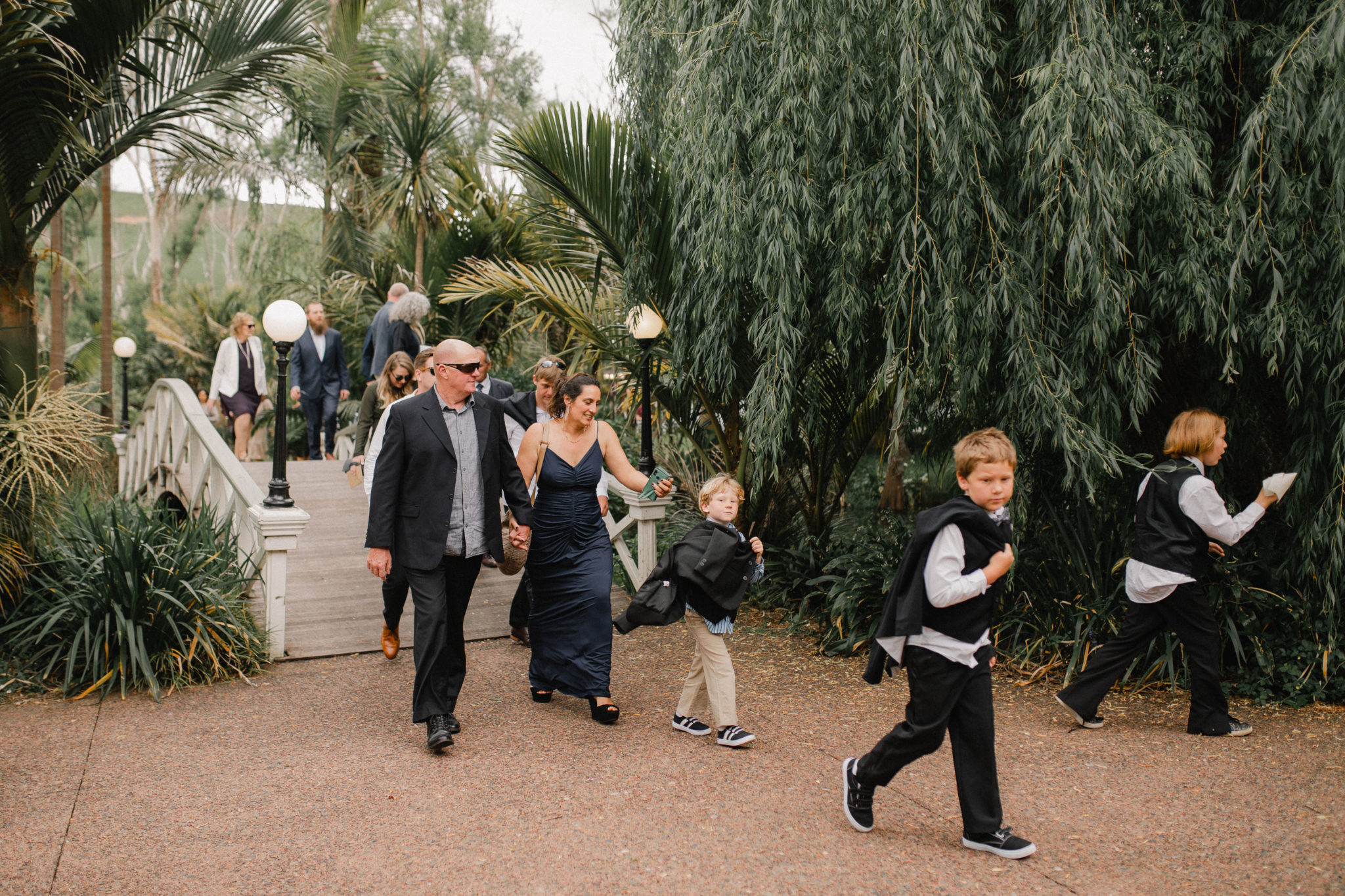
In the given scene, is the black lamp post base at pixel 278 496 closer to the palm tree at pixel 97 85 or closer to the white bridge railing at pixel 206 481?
the white bridge railing at pixel 206 481

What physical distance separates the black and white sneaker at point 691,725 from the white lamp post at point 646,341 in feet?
8.72

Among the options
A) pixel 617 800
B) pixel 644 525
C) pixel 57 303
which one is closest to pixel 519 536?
pixel 617 800

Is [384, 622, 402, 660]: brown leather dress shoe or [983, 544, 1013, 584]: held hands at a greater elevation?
[983, 544, 1013, 584]: held hands

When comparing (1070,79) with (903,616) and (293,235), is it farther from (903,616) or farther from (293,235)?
(293,235)


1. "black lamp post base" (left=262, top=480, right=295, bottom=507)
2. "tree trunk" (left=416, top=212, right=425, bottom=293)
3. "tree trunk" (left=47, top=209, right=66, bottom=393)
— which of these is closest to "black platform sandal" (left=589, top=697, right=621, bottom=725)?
"black lamp post base" (left=262, top=480, right=295, bottom=507)

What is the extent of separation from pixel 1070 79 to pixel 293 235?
3156 centimetres

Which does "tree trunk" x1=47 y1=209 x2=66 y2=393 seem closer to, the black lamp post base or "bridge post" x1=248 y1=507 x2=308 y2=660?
the black lamp post base

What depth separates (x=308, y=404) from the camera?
11156 millimetres

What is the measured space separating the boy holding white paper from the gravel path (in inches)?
8.5

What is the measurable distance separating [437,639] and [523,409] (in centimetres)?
198

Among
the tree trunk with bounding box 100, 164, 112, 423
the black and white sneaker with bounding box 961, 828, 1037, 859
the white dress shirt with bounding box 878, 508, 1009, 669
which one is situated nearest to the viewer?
the white dress shirt with bounding box 878, 508, 1009, 669

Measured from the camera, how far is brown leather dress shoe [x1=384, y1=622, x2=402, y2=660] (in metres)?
6.21

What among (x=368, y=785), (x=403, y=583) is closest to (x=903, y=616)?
(x=368, y=785)

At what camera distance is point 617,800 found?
4164mm
